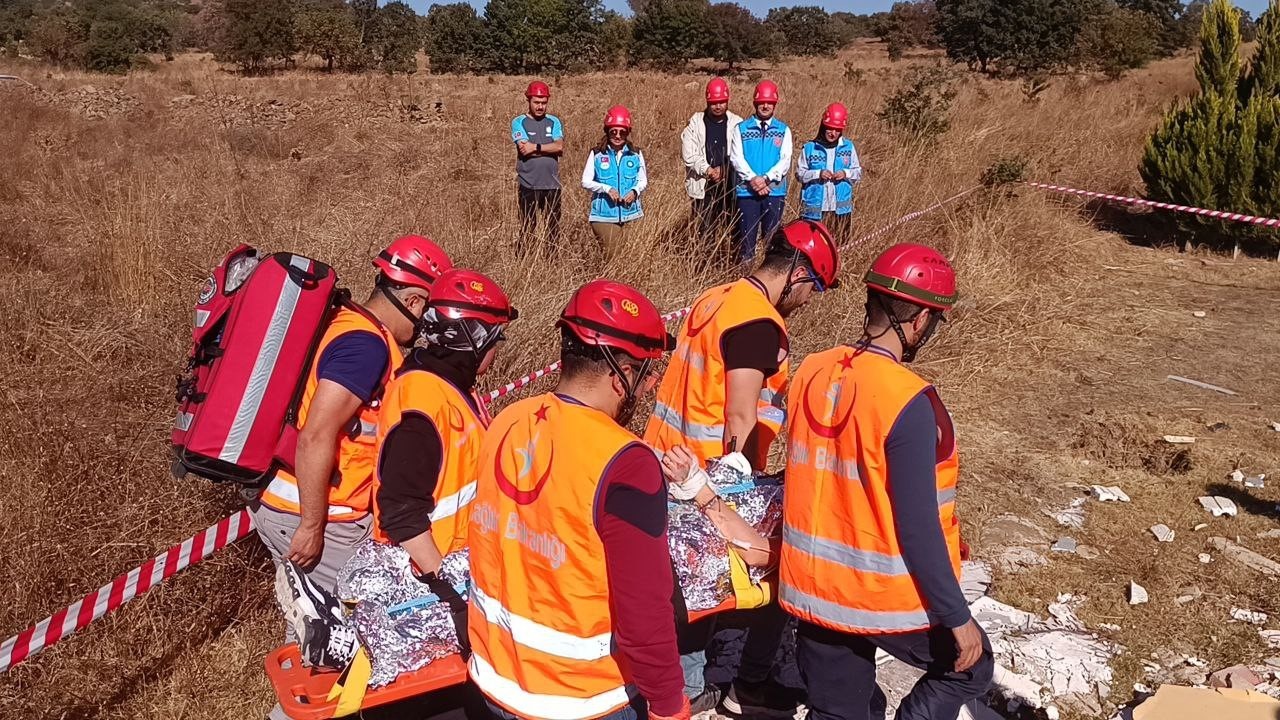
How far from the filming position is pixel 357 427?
263 cm

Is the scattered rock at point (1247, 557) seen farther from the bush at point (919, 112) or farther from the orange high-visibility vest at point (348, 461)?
A: the bush at point (919, 112)

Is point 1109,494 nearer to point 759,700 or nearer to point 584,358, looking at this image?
point 759,700

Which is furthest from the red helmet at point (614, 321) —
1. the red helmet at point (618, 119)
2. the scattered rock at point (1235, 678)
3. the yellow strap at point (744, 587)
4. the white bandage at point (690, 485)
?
the red helmet at point (618, 119)

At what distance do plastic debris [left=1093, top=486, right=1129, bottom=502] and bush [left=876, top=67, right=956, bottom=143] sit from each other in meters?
5.92

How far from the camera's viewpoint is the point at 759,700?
3201mm

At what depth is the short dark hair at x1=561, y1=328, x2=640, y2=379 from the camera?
1841mm

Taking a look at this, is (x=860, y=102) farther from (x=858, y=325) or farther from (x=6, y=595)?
(x=6, y=595)

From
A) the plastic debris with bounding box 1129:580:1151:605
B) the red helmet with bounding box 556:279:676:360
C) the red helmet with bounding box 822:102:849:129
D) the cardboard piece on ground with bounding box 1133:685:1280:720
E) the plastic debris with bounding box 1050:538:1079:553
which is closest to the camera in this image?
the red helmet with bounding box 556:279:676:360

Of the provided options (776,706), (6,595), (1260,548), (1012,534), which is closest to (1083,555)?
(1012,534)

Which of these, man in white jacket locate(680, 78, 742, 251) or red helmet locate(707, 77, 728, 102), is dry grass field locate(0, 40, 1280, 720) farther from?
red helmet locate(707, 77, 728, 102)

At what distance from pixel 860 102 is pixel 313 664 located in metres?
12.2

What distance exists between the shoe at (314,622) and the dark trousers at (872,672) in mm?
1298

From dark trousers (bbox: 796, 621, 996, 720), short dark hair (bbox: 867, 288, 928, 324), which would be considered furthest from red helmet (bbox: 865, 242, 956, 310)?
dark trousers (bbox: 796, 621, 996, 720)

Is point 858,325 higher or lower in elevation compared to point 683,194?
lower
